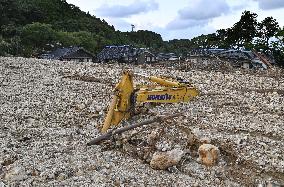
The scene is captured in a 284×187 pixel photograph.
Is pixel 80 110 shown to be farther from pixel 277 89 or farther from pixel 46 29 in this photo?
pixel 46 29

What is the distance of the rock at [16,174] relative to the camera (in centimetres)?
910

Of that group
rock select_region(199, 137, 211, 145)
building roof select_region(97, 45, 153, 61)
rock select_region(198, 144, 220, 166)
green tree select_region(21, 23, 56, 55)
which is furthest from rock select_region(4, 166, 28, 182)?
green tree select_region(21, 23, 56, 55)

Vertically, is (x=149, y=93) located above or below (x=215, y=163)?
above

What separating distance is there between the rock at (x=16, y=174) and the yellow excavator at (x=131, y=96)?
10.4 feet

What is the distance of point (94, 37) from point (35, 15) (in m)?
8.66

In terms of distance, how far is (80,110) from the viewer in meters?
15.2

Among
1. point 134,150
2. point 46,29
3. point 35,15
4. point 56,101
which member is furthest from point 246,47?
point 134,150

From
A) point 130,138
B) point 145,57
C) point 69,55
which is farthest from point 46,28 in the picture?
point 130,138

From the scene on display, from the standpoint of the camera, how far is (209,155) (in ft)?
32.5

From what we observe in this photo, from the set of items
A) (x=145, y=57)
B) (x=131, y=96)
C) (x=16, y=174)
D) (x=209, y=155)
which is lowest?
(x=145, y=57)

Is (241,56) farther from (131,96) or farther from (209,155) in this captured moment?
(209,155)

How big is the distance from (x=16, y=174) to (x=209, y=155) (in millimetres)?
3891

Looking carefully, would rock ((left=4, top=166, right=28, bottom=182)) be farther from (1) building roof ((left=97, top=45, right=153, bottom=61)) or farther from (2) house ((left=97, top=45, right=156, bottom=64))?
(1) building roof ((left=97, top=45, right=153, bottom=61))

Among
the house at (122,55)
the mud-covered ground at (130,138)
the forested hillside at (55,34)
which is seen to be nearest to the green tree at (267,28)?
the forested hillside at (55,34)
